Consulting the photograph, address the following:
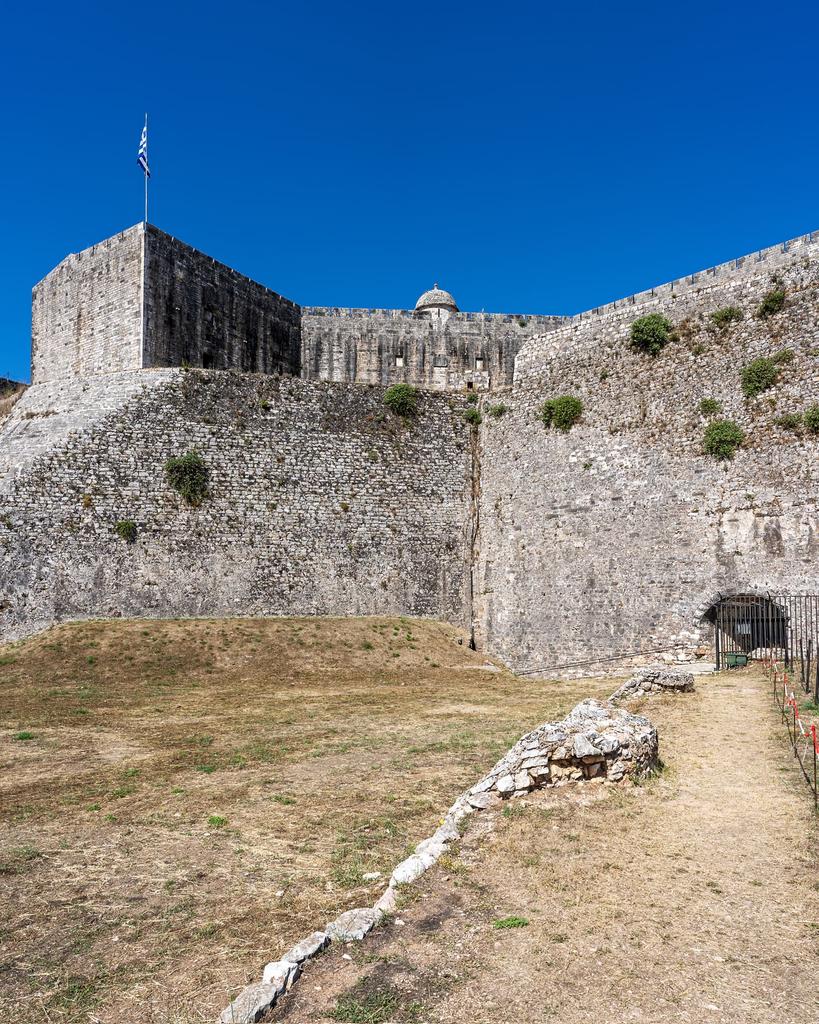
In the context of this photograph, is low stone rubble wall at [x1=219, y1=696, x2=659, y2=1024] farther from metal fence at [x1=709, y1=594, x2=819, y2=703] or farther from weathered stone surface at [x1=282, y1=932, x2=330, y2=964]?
metal fence at [x1=709, y1=594, x2=819, y2=703]

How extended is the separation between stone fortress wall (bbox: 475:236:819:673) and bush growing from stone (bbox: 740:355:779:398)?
21cm

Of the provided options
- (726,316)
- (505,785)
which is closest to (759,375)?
(726,316)

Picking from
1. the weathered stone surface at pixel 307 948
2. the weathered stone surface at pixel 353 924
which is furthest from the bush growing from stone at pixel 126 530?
the weathered stone surface at pixel 307 948

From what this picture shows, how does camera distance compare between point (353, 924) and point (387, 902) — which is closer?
point (353, 924)

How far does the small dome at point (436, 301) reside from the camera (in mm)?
Answer: 38562

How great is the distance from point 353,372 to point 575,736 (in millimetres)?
27896

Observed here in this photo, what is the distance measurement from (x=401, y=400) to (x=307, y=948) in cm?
2414

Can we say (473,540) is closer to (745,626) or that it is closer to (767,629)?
(745,626)

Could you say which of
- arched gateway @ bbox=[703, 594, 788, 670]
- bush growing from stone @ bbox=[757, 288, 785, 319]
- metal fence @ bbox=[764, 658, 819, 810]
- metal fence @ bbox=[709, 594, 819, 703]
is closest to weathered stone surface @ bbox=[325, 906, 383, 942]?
metal fence @ bbox=[764, 658, 819, 810]

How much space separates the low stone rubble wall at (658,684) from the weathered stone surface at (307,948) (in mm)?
11839

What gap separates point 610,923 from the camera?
18.4 feet

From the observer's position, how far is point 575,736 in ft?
29.4

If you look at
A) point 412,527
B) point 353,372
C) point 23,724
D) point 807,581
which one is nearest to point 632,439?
point 807,581

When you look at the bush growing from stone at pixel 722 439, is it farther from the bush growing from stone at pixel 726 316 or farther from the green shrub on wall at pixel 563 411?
the green shrub on wall at pixel 563 411
